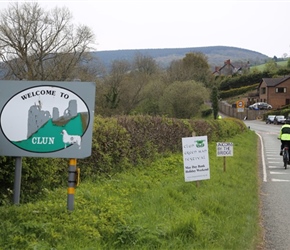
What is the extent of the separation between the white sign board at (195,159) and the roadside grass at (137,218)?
0.80ft

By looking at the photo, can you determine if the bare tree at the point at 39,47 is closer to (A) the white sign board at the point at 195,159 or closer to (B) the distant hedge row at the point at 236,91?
(A) the white sign board at the point at 195,159

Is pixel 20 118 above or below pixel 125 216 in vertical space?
above

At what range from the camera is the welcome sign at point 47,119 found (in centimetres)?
598

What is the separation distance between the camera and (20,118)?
6027 mm

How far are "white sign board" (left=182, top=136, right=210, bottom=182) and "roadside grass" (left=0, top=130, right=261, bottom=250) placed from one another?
24 centimetres

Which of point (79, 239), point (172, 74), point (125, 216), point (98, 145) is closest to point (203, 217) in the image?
point (125, 216)

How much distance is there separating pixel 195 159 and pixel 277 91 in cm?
9292

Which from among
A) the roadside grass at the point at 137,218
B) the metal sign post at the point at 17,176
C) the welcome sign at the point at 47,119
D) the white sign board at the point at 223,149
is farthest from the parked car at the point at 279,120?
the metal sign post at the point at 17,176

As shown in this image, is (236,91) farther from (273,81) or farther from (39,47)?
(39,47)

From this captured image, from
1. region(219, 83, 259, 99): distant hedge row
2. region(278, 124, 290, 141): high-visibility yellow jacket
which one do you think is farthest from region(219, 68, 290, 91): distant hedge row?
region(278, 124, 290, 141): high-visibility yellow jacket

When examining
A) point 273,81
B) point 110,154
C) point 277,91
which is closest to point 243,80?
point 273,81

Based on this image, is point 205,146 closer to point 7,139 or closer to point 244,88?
point 7,139

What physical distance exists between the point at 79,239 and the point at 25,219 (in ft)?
2.61

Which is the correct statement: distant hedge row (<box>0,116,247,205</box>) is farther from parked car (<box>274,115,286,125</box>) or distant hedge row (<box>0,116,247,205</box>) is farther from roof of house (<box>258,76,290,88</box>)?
roof of house (<box>258,76,290,88</box>)
